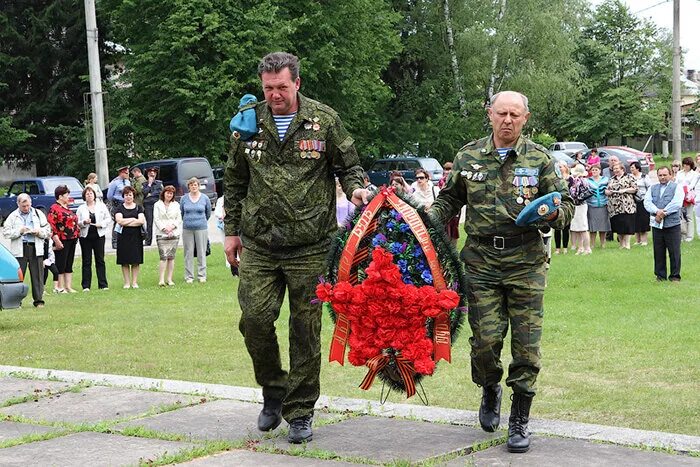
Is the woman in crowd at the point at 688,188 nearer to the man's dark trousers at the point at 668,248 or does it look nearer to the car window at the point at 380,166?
the man's dark trousers at the point at 668,248

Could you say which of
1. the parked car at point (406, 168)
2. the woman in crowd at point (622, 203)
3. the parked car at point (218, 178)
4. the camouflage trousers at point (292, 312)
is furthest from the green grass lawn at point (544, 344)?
the parked car at point (406, 168)

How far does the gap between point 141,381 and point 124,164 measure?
3962 cm

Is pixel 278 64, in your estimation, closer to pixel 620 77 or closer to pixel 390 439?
pixel 390 439

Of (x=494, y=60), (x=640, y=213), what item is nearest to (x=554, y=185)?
(x=640, y=213)

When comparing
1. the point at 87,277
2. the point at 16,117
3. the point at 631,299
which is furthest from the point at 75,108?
the point at 631,299

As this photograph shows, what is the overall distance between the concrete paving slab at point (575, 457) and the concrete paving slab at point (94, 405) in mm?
2549

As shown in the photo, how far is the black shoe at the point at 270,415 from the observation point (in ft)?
22.9

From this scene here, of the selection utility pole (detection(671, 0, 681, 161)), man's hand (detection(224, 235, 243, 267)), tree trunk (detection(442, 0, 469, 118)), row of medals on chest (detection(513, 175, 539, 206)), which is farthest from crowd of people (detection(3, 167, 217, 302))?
tree trunk (detection(442, 0, 469, 118))

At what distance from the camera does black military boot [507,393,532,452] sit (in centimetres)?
622

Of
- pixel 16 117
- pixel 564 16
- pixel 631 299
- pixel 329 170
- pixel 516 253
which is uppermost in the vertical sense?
pixel 564 16

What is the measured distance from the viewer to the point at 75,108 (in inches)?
2084

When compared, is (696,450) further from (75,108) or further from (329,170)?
(75,108)

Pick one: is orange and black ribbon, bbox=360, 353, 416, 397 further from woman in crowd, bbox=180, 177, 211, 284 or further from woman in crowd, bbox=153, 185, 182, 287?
woman in crowd, bbox=180, 177, 211, 284

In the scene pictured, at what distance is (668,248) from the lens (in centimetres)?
1786
